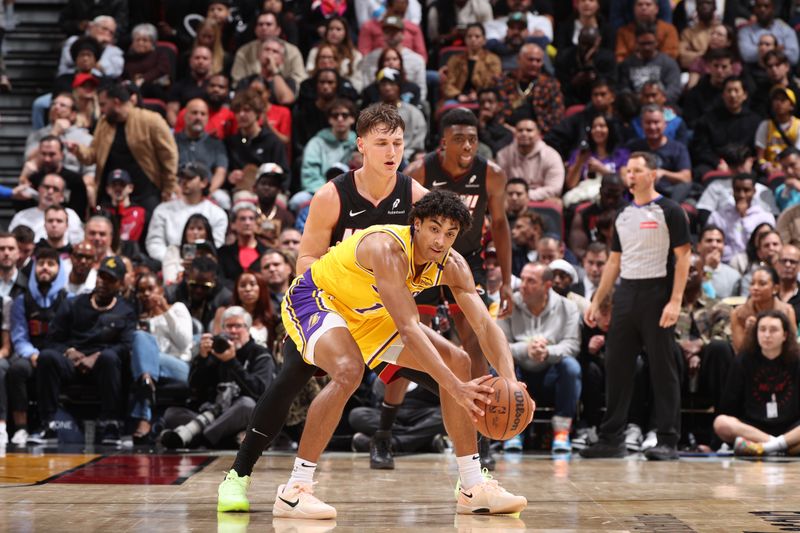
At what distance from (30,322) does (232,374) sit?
1.86 meters

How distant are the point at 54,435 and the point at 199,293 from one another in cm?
155

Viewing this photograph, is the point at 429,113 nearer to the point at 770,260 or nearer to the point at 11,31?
the point at 770,260

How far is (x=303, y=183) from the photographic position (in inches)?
442

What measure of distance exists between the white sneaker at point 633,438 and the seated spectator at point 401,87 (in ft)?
14.8

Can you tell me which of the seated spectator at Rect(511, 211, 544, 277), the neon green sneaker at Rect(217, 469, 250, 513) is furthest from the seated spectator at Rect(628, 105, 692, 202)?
the neon green sneaker at Rect(217, 469, 250, 513)

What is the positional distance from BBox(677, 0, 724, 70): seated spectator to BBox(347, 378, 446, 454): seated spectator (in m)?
6.44

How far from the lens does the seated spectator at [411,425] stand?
8.12m

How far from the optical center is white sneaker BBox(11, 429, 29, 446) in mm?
8453

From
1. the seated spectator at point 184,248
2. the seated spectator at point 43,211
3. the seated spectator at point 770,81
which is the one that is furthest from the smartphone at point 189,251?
the seated spectator at point 770,81

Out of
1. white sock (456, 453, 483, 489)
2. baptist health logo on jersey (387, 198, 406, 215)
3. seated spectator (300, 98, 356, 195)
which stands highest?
A: seated spectator (300, 98, 356, 195)

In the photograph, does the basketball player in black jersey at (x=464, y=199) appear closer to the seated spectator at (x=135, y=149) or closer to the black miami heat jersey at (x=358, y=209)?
the black miami heat jersey at (x=358, y=209)

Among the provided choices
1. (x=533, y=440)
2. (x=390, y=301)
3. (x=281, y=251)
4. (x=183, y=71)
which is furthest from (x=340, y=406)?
(x=183, y=71)

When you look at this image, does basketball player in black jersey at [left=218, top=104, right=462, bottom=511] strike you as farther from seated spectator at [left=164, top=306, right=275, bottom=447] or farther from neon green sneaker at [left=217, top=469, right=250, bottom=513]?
seated spectator at [left=164, top=306, right=275, bottom=447]

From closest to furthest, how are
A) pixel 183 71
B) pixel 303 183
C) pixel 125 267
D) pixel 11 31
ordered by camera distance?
pixel 125 267, pixel 303 183, pixel 183 71, pixel 11 31
